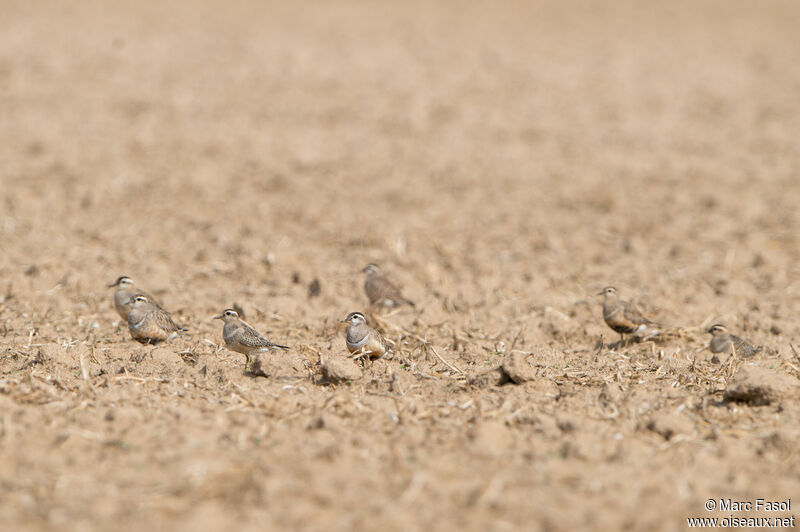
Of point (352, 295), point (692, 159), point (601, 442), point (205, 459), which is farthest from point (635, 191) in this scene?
point (205, 459)

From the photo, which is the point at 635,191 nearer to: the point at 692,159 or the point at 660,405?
the point at 692,159

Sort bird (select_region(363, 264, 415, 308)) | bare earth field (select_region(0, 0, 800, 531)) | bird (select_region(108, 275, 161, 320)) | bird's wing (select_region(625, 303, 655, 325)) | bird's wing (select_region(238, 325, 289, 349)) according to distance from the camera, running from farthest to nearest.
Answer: bird (select_region(363, 264, 415, 308))
bird (select_region(108, 275, 161, 320))
bird's wing (select_region(625, 303, 655, 325))
bird's wing (select_region(238, 325, 289, 349))
bare earth field (select_region(0, 0, 800, 531))

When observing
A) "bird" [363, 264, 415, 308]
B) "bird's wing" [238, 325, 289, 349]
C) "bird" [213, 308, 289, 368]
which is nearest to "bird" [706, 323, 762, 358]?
"bird" [363, 264, 415, 308]

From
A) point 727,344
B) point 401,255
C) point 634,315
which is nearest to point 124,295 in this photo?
point 401,255

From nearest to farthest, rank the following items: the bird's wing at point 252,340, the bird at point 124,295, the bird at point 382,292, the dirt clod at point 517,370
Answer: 1. the dirt clod at point 517,370
2. the bird's wing at point 252,340
3. the bird at point 124,295
4. the bird at point 382,292

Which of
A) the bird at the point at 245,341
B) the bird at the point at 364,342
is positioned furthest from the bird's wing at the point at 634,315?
the bird at the point at 245,341

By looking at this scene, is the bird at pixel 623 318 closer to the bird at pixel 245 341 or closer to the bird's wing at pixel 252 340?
the bird at pixel 245 341

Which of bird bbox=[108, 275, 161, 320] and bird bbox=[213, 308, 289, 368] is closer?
bird bbox=[213, 308, 289, 368]

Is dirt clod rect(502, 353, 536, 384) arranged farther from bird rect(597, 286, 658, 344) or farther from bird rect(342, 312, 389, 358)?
bird rect(597, 286, 658, 344)
